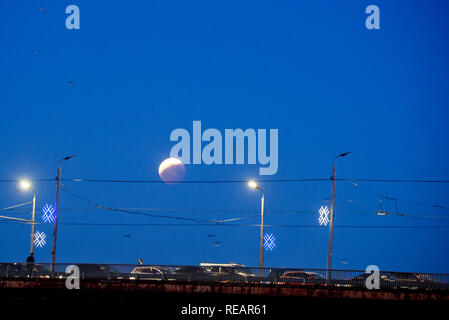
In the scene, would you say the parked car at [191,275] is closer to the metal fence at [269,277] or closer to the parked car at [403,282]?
the metal fence at [269,277]

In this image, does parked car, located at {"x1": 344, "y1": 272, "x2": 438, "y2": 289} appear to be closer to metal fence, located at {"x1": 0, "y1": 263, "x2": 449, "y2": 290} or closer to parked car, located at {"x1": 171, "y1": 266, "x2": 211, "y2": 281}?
metal fence, located at {"x1": 0, "y1": 263, "x2": 449, "y2": 290}

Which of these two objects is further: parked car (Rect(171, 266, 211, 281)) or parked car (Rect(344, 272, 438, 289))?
parked car (Rect(171, 266, 211, 281))

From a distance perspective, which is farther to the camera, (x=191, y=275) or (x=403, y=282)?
(x=191, y=275)

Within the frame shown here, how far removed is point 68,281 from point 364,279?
1487 cm

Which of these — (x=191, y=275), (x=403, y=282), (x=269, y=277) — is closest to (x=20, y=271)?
(x=191, y=275)

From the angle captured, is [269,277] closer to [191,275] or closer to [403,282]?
[191,275]

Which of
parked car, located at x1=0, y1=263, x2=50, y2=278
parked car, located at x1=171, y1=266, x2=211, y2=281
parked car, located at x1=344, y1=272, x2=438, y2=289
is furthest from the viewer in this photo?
parked car, located at x1=0, y1=263, x2=50, y2=278

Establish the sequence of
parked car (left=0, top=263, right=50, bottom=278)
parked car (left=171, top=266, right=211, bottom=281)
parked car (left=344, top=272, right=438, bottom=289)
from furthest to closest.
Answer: parked car (left=0, top=263, right=50, bottom=278) → parked car (left=171, top=266, right=211, bottom=281) → parked car (left=344, top=272, right=438, bottom=289)

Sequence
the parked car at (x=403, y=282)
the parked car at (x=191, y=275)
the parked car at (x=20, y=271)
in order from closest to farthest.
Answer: the parked car at (x=403, y=282) → the parked car at (x=191, y=275) → the parked car at (x=20, y=271)

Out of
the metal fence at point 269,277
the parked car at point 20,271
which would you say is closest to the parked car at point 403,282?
the metal fence at point 269,277

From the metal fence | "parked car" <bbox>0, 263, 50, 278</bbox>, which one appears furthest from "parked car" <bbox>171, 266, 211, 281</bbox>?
"parked car" <bbox>0, 263, 50, 278</bbox>
